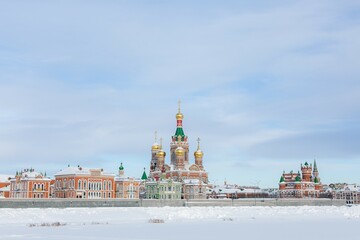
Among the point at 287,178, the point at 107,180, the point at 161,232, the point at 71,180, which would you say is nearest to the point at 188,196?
the point at 107,180

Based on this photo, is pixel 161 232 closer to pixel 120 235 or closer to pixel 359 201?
pixel 120 235

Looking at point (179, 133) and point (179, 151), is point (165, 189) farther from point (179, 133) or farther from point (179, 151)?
point (179, 133)

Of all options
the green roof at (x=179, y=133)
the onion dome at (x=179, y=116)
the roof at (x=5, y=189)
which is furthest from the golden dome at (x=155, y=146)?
the roof at (x=5, y=189)

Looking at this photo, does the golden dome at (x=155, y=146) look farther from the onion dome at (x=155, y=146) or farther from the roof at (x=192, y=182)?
the roof at (x=192, y=182)

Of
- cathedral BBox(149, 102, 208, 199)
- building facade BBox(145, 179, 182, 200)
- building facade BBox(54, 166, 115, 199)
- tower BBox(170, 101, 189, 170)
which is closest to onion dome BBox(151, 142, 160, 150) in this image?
cathedral BBox(149, 102, 208, 199)

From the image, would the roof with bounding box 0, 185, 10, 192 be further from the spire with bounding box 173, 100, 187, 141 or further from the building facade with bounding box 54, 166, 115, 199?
the spire with bounding box 173, 100, 187, 141

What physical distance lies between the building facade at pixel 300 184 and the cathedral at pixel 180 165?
3552cm

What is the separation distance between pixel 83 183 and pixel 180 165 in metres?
26.6

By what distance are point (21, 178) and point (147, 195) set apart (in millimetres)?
24831

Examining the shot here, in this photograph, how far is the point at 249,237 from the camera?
23.7 meters

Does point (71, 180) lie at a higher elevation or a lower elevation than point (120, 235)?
higher

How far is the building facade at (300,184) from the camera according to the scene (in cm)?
13712

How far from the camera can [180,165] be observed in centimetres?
10981

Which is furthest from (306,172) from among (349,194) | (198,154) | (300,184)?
(198,154)
